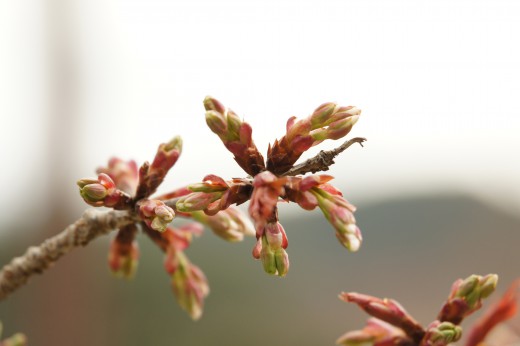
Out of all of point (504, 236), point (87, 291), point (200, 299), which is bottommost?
point (87, 291)

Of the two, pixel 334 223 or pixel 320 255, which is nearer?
pixel 334 223

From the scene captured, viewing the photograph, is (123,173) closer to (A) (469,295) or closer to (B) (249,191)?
(B) (249,191)

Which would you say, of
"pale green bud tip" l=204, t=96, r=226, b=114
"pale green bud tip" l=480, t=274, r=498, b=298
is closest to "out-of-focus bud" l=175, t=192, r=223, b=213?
"pale green bud tip" l=204, t=96, r=226, b=114

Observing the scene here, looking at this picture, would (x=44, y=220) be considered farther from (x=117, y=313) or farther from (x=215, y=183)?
(x=215, y=183)

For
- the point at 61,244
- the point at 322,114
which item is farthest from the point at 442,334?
the point at 61,244

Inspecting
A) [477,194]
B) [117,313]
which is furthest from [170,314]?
[477,194]

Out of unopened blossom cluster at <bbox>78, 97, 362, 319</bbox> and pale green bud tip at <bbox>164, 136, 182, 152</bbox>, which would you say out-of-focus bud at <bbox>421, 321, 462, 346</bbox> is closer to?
unopened blossom cluster at <bbox>78, 97, 362, 319</bbox>
